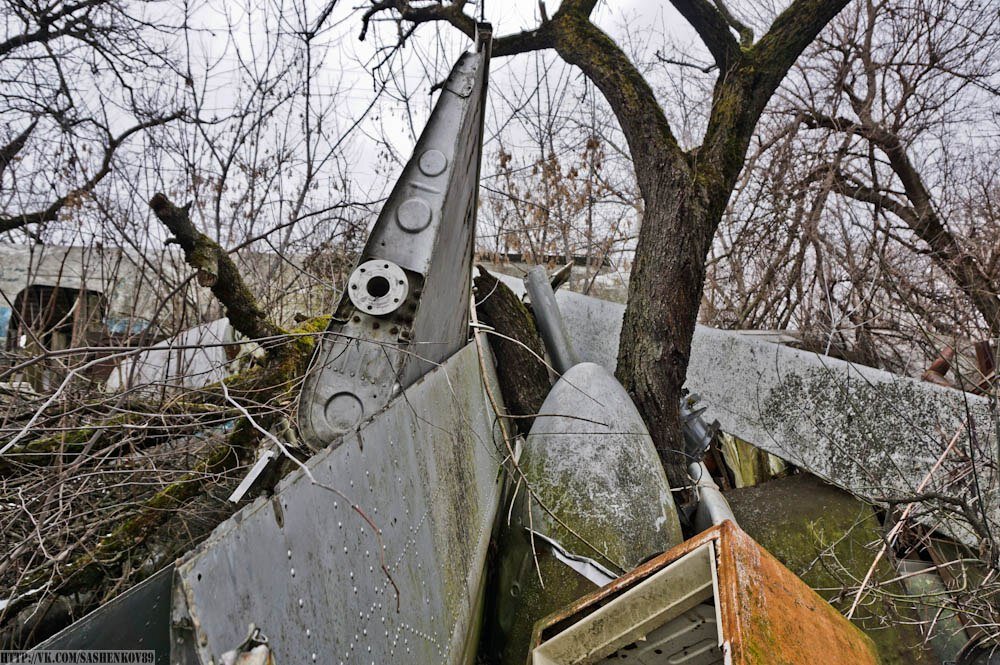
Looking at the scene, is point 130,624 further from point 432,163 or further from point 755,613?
point 432,163

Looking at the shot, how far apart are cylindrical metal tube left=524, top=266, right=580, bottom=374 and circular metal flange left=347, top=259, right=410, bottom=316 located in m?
3.02

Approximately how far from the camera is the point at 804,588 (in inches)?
93.4

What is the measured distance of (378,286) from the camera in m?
2.79

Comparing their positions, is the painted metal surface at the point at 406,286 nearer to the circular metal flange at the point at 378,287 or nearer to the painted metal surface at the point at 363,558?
the circular metal flange at the point at 378,287

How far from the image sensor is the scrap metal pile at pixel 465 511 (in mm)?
1246

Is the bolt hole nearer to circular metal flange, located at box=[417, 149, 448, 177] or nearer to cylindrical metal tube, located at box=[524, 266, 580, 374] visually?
circular metal flange, located at box=[417, 149, 448, 177]

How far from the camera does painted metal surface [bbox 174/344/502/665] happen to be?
1079 millimetres

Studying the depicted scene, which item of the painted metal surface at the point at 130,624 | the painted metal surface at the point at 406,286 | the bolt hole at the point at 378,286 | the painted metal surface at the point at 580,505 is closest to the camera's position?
the painted metal surface at the point at 130,624

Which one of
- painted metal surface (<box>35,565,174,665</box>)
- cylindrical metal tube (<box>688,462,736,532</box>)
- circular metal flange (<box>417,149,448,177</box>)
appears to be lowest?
cylindrical metal tube (<box>688,462,736,532</box>)

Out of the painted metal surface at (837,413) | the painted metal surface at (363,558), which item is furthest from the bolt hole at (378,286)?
the painted metal surface at (837,413)

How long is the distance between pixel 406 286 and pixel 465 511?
1134mm

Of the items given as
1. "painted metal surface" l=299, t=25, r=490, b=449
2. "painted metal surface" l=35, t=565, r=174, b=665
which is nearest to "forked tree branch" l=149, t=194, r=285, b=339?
"painted metal surface" l=299, t=25, r=490, b=449

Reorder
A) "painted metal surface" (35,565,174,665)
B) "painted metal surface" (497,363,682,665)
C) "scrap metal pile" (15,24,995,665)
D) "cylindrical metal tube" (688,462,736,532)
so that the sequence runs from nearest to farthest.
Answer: "painted metal surface" (35,565,174,665) → "scrap metal pile" (15,24,995,665) → "painted metal surface" (497,363,682,665) → "cylindrical metal tube" (688,462,736,532)

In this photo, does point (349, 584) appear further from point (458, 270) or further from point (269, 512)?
point (458, 270)
